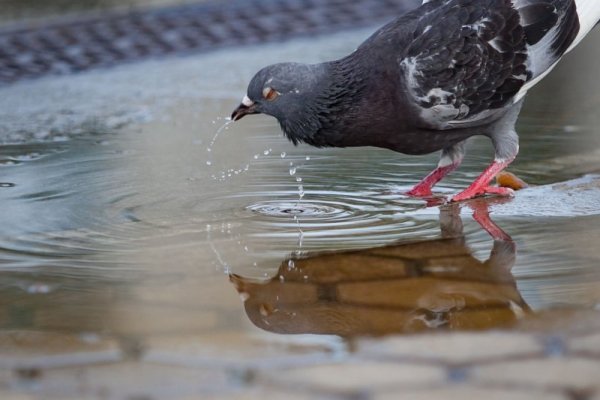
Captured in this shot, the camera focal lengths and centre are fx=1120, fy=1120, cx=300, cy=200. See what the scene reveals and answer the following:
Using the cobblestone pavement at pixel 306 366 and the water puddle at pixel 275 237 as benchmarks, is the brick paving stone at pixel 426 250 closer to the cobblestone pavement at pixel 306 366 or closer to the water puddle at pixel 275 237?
the water puddle at pixel 275 237

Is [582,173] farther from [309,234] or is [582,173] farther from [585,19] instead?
[309,234]

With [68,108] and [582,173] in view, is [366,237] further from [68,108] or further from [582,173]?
[68,108]

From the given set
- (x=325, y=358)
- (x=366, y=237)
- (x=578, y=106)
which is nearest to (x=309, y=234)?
(x=366, y=237)

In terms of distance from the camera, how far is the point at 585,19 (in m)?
5.59

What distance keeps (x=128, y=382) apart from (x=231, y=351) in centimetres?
35

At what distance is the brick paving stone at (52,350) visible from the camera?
3.07 meters

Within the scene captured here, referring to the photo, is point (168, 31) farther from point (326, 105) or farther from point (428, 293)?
point (428, 293)

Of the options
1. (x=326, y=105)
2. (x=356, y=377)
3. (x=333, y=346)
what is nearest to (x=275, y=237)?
(x=326, y=105)

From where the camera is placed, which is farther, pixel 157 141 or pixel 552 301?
pixel 157 141

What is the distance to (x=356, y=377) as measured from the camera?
2.91 m

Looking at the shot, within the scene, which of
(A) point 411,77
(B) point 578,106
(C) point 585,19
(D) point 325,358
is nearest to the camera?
(D) point 325,358

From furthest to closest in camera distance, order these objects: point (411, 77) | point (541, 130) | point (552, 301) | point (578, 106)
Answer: point (578, 106)
point (541, 130)
point (411, 77)
point (552, 301)

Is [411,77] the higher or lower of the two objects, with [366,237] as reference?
higher

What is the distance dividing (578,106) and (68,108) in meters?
3.29
